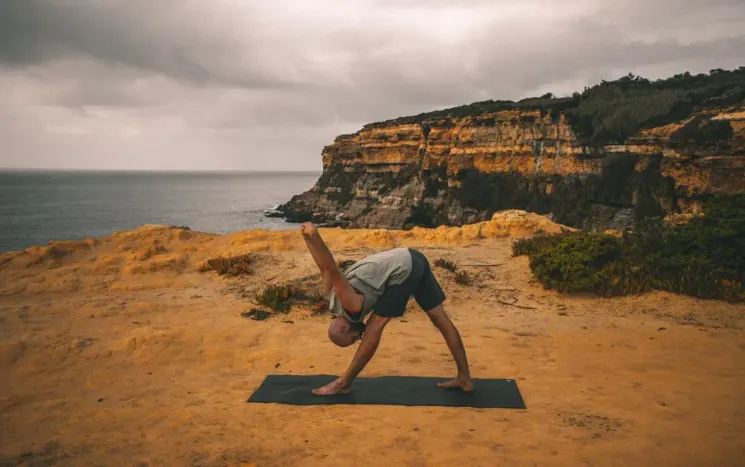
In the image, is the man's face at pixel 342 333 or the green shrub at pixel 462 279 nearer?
the man's face at pixel 342 333

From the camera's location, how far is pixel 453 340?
15.6 feet

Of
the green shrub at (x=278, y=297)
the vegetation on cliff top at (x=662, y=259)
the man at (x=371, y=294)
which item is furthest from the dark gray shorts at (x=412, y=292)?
the vegetation on cliff top at (x=662, y=259)

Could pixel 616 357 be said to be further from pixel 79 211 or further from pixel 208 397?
pixel 79 211

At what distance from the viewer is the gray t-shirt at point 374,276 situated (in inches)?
174

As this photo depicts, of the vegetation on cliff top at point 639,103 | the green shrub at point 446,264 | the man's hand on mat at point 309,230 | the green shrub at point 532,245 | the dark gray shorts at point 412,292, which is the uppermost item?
the vegetation on cliff top at point 639,103

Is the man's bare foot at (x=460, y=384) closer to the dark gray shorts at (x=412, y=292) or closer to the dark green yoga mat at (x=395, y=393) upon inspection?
the dark green yoga mat at (x=395, y=393)

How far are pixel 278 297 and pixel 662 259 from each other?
283 inches

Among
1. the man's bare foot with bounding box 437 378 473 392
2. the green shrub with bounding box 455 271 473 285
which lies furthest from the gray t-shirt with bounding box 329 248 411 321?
the green shrub with bounding box 455 271 473 285

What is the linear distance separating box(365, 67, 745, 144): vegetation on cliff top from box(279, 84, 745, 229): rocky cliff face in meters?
0.92

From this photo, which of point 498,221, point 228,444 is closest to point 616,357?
point 228,444

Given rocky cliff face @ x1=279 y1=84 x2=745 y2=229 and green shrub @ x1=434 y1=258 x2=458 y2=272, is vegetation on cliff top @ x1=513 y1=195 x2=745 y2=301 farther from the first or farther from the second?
rocky cliff face @ x1=279 y1=84 x2=745 y2=229

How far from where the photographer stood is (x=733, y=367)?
5344 mm

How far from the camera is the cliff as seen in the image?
119 ft

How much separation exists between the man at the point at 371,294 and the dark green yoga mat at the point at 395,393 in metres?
0.21
